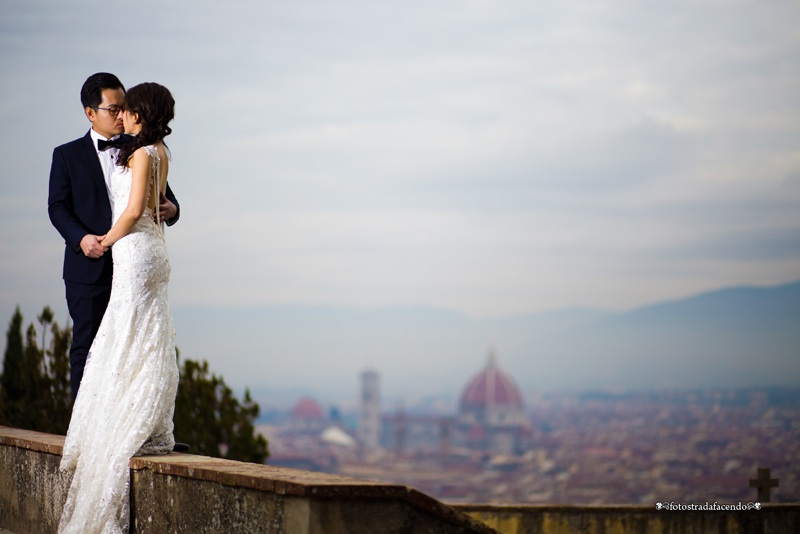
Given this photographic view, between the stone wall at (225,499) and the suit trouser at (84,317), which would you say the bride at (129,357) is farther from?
the suit trouser at (84,317)

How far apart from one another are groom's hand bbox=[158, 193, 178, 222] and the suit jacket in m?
0.15

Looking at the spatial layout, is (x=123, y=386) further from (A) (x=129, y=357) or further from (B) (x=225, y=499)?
(B) (x=225, y=499)

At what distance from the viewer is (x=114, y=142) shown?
4594 mm

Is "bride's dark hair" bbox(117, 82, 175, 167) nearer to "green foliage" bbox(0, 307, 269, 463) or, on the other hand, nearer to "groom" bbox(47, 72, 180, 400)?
"groom" bbox(47, 72, 180, 400)

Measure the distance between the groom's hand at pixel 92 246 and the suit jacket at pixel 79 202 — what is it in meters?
0.13

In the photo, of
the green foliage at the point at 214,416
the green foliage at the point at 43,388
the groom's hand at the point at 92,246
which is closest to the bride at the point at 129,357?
the groom's hand at the point at 92,246

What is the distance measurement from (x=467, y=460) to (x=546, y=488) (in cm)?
4537

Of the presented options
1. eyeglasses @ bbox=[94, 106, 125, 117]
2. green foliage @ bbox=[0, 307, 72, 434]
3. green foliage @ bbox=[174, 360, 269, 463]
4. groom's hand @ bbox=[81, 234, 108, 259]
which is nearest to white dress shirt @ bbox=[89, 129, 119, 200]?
eyeglasses @ bbox=[94, 106, 125, 117]

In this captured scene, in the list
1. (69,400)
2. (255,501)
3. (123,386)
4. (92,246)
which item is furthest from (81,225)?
(69,400)

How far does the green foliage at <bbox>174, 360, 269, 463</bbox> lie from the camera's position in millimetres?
12141

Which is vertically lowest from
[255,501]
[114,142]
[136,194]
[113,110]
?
[255,501]

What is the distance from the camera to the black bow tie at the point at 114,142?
177 inches

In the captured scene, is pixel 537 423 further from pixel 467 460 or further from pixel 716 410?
pixel 716 410

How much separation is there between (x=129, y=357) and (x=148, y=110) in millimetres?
1085
